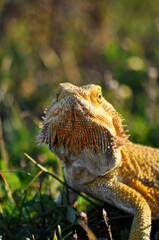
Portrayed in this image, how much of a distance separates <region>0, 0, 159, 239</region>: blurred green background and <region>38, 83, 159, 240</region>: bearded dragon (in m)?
1.46

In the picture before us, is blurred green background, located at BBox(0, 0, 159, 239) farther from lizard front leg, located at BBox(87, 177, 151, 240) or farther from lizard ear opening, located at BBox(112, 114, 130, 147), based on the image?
lizard ear opening, located at BBox(112, 114, 130, 147)

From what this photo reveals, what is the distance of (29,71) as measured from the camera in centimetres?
715

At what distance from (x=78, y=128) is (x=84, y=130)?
46 millimetres

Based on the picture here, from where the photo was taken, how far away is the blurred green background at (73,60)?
4.90 m

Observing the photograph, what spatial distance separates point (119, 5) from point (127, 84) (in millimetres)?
3858

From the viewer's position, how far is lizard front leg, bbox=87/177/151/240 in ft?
7.81

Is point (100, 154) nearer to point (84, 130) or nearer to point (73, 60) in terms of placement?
point (84, 130)

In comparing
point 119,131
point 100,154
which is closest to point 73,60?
point 119,131

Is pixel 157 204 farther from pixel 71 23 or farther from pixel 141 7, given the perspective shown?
pixel 141 7

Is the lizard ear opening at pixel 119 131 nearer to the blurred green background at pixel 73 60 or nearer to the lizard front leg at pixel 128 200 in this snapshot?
the lizard front leg at pixel 128 200

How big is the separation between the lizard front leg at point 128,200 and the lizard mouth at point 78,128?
37cm

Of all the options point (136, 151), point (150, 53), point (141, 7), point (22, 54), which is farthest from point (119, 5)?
point (136, 151)

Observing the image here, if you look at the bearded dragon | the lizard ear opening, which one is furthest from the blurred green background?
the lizard ear opening

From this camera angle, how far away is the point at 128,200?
8.29 ft
